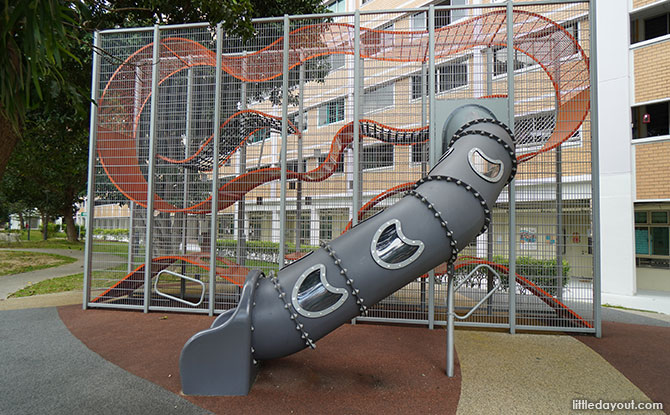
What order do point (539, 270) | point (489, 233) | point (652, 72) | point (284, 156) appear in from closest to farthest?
point (284, 156), point (539, 270), point (489, 233), point (652, 72)

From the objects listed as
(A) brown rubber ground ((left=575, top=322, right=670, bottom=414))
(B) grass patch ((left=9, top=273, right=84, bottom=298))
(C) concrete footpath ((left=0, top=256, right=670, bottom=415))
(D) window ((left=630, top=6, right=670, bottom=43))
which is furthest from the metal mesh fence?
Answer: (D) window ((left=630, top=6, right=670, bottom=43))

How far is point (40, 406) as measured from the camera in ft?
9.82

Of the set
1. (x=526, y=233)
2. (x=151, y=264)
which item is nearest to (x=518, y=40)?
(x=526, y=233)

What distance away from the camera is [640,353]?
438cm

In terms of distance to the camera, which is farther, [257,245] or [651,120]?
[651,120]

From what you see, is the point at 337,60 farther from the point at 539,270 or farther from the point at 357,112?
the point at 539,270

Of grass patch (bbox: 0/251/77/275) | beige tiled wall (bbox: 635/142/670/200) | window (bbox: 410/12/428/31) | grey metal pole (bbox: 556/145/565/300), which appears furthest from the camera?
grass patch (bbox: 0/251/77/275)

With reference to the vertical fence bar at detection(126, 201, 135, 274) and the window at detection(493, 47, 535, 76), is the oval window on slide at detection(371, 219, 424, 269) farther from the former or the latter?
the vertical fence bar at detection(126, 201, 135, 274)

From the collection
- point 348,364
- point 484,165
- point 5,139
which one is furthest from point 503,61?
point 5,139

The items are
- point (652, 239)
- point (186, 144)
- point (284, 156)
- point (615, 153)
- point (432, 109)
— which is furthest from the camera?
point (652, 239)

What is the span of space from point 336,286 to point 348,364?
1.36 m

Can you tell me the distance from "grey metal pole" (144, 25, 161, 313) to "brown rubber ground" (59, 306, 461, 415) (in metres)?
0.70

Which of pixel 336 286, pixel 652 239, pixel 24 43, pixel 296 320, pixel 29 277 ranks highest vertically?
pixel 24 43

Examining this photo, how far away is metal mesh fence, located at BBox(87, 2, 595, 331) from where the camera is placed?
554 centimetres
